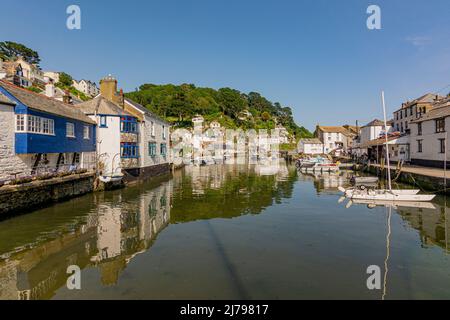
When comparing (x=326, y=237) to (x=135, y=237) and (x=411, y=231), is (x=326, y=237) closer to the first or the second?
(x=411, y=231)

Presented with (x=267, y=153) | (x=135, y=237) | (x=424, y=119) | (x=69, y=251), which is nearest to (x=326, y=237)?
(x=135, y=237)

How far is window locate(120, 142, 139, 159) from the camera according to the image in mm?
33844

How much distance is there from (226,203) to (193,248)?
11443 mm

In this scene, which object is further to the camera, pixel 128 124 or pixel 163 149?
pixel 163 149

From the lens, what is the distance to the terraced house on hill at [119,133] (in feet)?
110

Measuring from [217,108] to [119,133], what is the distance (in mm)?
118682

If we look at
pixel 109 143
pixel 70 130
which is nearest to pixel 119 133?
pixel 109 143

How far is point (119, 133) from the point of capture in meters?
33.8

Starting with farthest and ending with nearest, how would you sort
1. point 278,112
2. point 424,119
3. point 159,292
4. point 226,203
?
point 278,112 → point 424,119 → point 226,203 → point 159,292

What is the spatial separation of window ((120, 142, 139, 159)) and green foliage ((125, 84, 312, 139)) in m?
65.7

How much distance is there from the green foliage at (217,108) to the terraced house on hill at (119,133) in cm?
6091

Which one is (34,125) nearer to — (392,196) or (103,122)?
(103,122)
